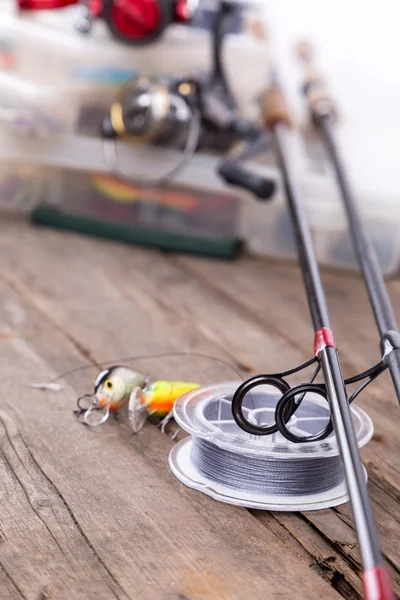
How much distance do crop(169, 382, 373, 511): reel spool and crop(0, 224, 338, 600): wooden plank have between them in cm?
2

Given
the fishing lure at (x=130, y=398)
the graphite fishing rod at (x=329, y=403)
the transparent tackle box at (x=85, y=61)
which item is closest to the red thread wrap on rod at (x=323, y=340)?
the graphite fishing rod at (x=329, y=403)

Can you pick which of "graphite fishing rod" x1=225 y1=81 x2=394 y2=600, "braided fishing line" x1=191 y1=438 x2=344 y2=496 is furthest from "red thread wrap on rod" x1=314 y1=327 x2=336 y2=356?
"braided fishing line" x1=191 y1=438 x2=344 y2=496

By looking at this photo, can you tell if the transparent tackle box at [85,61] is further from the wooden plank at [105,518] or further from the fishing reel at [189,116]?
the wooden plank at [105,518]

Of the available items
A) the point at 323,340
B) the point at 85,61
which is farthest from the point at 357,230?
the point at 85,61

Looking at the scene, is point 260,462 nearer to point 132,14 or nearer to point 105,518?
point 105,518

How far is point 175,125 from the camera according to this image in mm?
1896

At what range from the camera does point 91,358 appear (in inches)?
54.9

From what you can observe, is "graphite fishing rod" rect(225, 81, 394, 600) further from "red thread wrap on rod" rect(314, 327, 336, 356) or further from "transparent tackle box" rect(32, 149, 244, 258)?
"transparent tackle box" rect(32, 149, 244, 258)

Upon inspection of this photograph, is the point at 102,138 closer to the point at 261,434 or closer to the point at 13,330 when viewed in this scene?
the point at 13,330

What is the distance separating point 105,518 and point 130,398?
0.24 meters

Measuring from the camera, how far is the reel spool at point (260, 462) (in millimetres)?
979

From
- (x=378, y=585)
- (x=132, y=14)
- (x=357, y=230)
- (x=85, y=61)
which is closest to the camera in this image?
(x=378, y=585)

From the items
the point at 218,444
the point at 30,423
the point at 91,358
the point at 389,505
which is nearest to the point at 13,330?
the point at 91,358

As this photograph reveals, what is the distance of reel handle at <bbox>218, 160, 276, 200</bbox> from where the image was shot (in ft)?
5.98
